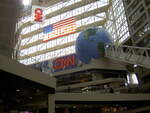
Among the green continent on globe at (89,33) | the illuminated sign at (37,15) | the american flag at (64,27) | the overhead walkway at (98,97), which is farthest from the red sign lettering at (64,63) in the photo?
the overhead walkway at (98,97)

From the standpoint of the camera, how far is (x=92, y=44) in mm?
18438

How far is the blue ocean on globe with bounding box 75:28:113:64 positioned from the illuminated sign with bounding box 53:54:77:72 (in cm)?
315

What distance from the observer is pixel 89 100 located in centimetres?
1202

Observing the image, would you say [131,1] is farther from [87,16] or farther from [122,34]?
[87,16]

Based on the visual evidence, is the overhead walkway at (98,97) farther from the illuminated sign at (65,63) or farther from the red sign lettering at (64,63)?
the red sign lettering at (64,63)

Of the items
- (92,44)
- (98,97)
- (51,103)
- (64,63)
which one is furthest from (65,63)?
(51,103)

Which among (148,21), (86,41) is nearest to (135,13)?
(148,21)

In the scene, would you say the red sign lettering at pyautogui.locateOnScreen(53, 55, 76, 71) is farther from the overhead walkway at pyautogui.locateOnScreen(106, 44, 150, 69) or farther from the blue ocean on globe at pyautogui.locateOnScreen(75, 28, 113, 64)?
the overhead walkway at pyautogui.locateOnScreen(106, 44, 150, 69)

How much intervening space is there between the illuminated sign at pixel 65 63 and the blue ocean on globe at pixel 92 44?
3.15m

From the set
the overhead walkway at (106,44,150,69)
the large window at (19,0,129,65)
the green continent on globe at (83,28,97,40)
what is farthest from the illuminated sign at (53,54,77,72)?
the overhead walkway at (106,44,150,69)

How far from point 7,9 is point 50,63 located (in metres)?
16.3

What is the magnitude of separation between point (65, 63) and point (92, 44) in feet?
19.3

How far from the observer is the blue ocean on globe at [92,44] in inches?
722

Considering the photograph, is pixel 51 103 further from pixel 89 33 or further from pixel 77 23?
pixel 77 23
